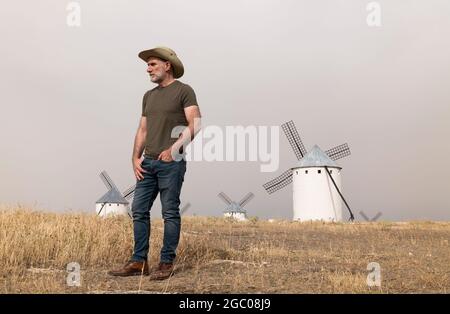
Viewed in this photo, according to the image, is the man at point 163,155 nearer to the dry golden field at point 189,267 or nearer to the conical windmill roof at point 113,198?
the dry golden field at point 189,267

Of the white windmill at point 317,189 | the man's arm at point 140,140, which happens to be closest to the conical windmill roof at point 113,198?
the white windmill at point 317,189

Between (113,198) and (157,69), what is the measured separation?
142 ft

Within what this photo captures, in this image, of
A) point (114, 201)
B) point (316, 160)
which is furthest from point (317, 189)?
point (114, 201)

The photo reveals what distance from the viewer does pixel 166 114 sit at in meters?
4.78

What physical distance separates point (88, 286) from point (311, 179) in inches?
1110

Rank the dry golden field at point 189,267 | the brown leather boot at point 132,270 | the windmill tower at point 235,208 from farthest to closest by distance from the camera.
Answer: the windmill tower at point 235,208, the brown leather boot at point 132,270, the dry golden field at point 189,267

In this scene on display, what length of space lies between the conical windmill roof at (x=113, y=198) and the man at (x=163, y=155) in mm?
42676

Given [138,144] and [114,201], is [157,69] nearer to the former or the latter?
[138,144]

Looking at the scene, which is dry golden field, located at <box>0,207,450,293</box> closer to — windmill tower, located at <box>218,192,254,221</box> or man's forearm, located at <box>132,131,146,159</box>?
man's forearm, located at <box>132,131,146,159</box>

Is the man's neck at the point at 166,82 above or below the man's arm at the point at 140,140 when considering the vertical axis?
above

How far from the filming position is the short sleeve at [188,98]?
475cm

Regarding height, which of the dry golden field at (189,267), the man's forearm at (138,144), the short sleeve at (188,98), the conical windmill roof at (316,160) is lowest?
the dry golden field at (189,267)

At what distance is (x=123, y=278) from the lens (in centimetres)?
467

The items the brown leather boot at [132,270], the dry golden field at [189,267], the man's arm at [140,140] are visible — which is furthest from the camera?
the man's arm at [140,140]
